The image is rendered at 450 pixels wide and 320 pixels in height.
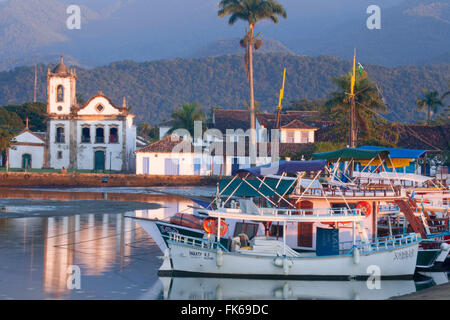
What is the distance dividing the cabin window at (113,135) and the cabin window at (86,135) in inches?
85.9

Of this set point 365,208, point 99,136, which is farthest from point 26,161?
point 365,208

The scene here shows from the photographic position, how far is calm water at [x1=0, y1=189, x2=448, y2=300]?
1805 cm

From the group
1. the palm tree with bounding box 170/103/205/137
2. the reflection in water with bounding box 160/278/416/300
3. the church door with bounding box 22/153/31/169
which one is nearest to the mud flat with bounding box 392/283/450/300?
the reflection in water with bounding box 160/278/416/300

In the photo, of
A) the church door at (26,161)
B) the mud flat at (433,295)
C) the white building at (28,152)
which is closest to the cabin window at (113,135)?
the white building at (28,152)

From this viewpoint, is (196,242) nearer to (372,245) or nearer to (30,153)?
(372,245)

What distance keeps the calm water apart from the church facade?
38388 mm

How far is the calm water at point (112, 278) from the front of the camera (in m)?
18.0

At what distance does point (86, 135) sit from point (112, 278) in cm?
4915

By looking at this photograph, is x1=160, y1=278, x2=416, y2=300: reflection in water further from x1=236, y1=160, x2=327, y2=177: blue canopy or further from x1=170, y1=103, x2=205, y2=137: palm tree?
x1=170, y1=103, x2=205, y2=137: palm tree

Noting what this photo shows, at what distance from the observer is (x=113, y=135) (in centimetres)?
6694

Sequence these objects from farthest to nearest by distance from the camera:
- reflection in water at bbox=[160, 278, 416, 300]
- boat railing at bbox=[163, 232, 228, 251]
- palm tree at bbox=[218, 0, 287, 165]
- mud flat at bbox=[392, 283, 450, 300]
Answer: palm tree at bbox=[218, 0, 287, 165] → boat railing at bbox=[163, 232, 228, 251] → reflection in water at bbox=[160, 278, 416, 300] → mud flat at bbox=[392, 283, 450, 300]

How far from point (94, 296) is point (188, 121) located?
56.7m

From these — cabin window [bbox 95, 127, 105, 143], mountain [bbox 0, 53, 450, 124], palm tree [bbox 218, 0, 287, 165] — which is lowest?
cabin window [bbox 95, 127, 105, 143]
